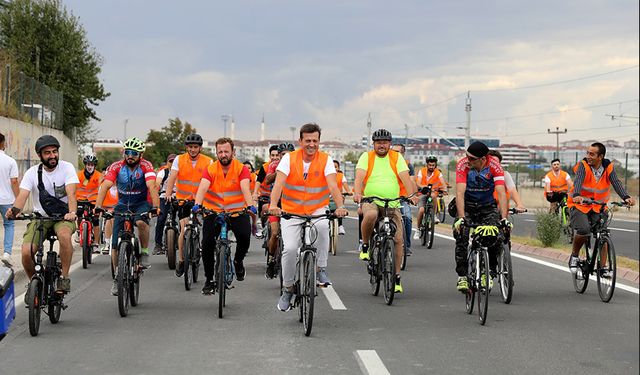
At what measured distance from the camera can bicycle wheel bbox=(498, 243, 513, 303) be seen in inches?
408

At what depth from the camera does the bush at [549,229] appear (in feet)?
59.8

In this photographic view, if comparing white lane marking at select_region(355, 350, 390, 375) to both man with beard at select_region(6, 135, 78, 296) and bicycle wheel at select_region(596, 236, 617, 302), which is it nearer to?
man with beard at select_region(6, 135, 78, 296)

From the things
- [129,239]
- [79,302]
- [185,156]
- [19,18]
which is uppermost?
[19,18]

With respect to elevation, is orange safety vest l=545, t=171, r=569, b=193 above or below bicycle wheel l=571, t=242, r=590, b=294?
above

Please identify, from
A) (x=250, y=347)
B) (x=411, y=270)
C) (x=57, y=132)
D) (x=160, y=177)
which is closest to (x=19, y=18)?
(x=57, y=132)

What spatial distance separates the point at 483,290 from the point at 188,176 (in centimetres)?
582

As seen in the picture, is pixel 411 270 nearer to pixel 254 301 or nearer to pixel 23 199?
pixel 254 301

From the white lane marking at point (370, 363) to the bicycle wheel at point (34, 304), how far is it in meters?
3.06

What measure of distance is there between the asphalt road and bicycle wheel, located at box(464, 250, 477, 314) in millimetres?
172

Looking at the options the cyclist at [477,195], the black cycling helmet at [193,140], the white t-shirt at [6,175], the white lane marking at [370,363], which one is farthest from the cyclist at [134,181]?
the white lane marking at [370,363]

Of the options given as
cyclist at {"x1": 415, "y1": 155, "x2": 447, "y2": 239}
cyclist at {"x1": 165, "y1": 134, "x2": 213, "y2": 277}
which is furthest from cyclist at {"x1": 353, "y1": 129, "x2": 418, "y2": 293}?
cyclist at {"x1": 415, "y1": 155, "x2": 447, "y2": 239}

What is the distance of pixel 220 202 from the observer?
11.0 metres

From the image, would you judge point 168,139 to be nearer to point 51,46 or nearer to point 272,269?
point 51,46

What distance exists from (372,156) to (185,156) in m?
3.34
